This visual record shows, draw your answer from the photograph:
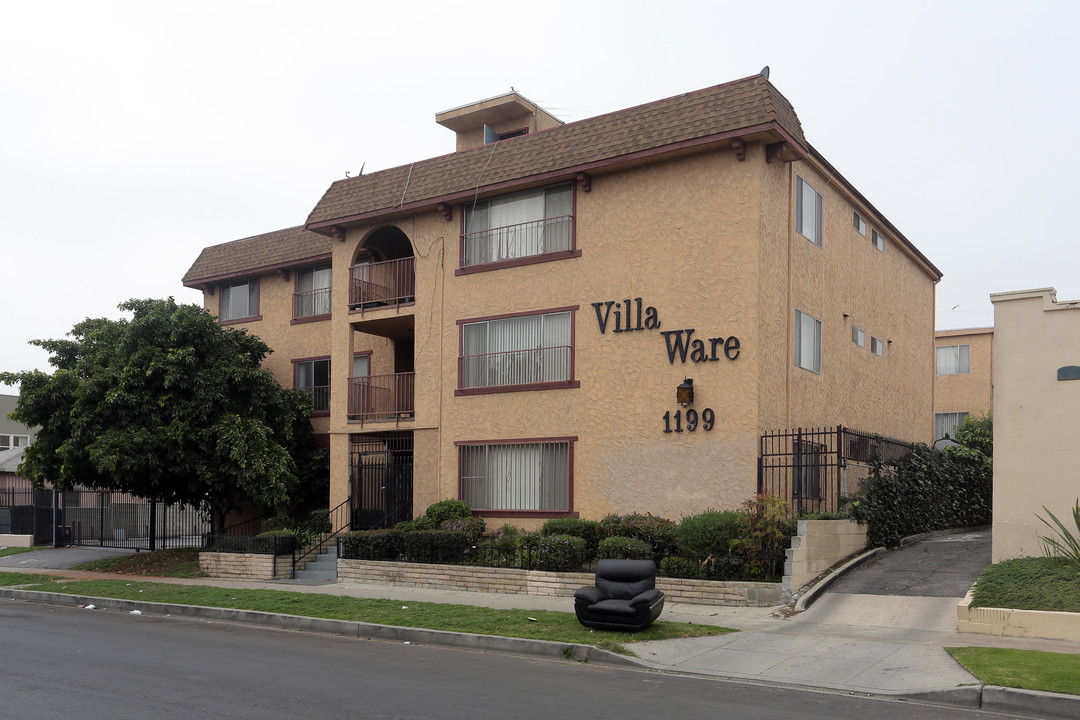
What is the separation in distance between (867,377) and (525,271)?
29.2 ft

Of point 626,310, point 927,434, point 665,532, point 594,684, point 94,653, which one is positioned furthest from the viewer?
point 927,434

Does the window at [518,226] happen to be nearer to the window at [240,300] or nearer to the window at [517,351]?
the window at [517,351]

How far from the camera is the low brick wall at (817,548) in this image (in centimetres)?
1555

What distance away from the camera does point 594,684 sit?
404 inches

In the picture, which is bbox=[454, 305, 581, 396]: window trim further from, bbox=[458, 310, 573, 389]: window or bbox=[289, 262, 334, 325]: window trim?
bbox=[289, 262, 334, 325]: window trim

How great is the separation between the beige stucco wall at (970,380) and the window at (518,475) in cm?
2152

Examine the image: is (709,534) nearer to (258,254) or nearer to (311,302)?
(311,302)

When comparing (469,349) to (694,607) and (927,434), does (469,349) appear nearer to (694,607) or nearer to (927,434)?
(694,607)

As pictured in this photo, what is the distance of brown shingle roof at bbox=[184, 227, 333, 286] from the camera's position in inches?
1101

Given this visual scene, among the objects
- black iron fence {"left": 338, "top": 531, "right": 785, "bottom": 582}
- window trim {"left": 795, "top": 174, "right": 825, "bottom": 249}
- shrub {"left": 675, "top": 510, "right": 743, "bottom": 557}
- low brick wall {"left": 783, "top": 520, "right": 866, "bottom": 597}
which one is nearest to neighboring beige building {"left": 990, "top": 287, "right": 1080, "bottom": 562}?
low brick wall {"left": 783, "top": 520, "right": 866, "bottom": 597}

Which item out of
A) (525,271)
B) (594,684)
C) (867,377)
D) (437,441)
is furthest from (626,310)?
(594,684)

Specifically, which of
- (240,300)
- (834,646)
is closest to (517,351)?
(834,646)

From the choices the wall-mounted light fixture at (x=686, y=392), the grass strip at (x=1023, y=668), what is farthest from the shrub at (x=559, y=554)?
the grass strip at (x=1023, y=668)

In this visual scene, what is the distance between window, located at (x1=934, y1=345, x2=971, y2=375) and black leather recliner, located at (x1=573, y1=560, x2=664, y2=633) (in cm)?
2856
